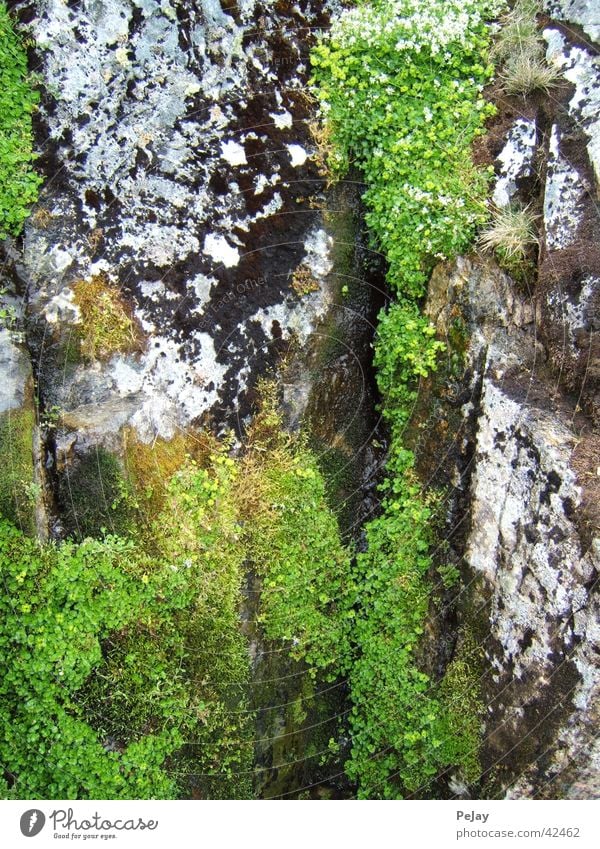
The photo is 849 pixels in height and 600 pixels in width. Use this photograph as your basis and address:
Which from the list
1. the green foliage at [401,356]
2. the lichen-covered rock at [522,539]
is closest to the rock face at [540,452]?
the lichen-covered rock at [522,539]

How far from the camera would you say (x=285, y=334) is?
7.13 m

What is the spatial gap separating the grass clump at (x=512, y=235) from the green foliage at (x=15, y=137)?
176 inches

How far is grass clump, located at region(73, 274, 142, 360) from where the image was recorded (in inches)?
256

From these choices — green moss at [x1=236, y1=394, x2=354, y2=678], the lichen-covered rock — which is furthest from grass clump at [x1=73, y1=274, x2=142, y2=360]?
the lichen-covered rock

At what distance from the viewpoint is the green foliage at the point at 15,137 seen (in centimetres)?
621

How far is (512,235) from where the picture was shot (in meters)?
6.49

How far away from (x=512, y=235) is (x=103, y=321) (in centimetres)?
412

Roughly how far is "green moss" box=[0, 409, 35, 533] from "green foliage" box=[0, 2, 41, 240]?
1.80 metres

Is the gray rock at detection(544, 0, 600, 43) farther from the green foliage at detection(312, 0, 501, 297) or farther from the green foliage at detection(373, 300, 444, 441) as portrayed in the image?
the green foliage at detection(373, 300, 444, 441)

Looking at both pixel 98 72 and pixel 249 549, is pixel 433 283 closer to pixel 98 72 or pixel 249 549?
pixel 249 549

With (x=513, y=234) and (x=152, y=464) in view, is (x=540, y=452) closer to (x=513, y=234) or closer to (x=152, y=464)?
(x=513, y=234)

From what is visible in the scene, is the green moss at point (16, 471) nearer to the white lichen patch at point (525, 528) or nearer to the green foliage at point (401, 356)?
the green foliage at point (401, 356)

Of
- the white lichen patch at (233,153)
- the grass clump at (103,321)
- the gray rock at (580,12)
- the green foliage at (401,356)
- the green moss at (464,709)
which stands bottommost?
the green moss at (464,709)

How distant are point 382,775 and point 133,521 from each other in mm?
4120
